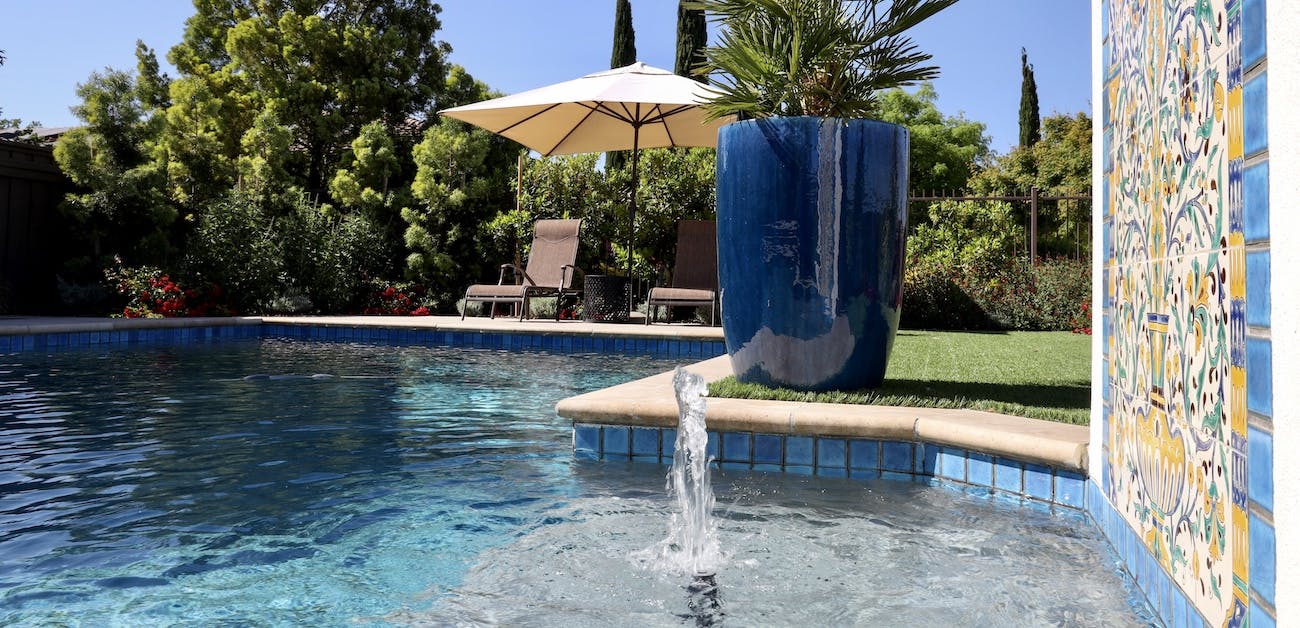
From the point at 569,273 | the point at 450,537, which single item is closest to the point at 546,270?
the point at 569,273

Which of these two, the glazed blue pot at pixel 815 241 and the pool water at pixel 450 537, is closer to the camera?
the pool water at pixel 450 537

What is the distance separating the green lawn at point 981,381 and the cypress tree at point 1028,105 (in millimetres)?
21820

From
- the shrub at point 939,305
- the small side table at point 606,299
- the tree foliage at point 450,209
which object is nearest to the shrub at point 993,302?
the shrub at point 939,305

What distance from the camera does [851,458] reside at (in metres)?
3.05

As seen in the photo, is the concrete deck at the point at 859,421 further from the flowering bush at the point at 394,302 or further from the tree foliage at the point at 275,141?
the tree foliage at the point at 275,141

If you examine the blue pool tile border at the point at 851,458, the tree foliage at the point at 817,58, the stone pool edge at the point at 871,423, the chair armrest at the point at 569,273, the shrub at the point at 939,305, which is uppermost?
the tree foliage at the point at 817,58

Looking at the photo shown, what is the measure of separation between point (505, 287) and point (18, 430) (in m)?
6.03

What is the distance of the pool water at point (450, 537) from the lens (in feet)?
6.18

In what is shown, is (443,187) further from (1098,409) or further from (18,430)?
(1098,409)

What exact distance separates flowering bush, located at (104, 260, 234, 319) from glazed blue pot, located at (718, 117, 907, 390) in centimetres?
845

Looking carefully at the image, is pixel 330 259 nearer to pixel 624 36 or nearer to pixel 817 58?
pixel 624 36

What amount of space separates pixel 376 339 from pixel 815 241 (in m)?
6.56

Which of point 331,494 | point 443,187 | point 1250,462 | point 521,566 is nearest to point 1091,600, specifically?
point 1250,462

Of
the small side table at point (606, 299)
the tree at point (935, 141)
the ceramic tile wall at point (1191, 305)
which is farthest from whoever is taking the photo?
the tree at point (935, 141)
